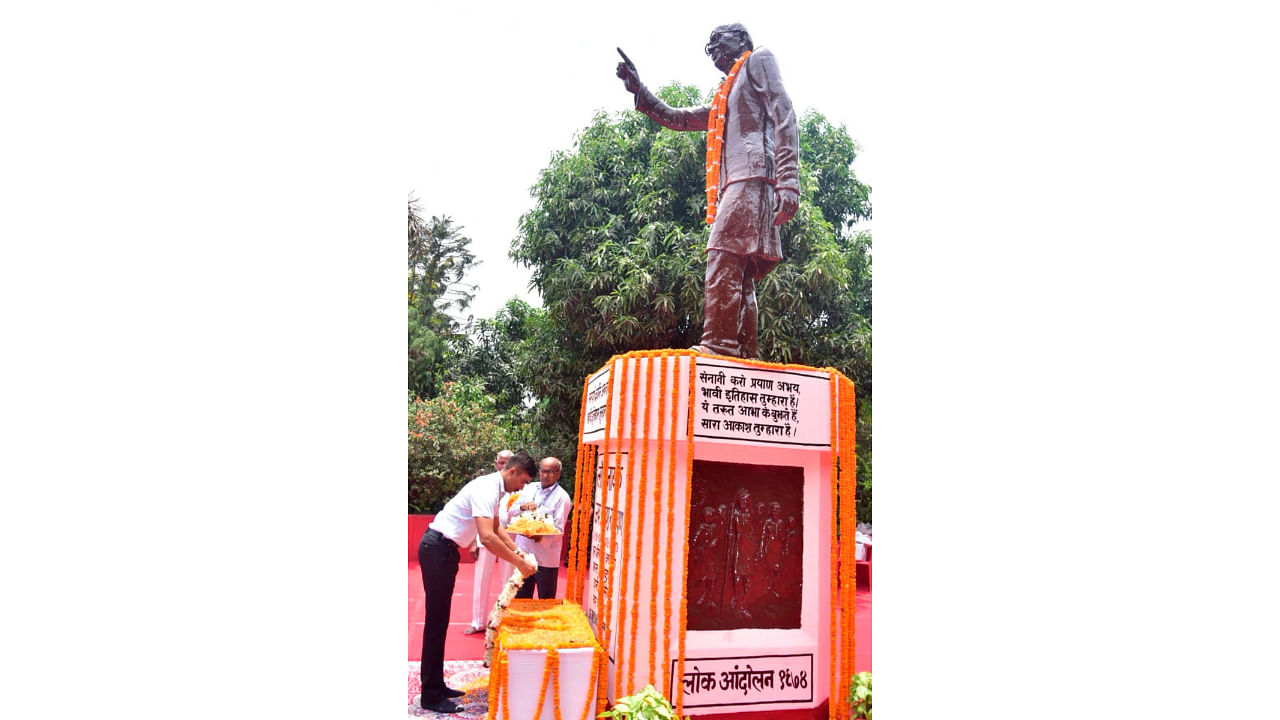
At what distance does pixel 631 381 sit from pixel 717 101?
1.79 m

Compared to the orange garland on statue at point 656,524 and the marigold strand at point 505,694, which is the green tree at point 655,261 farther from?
the marigold strand at point 505,694

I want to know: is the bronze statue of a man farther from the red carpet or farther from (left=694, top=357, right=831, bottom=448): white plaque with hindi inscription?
the red carpet

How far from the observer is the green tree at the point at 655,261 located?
262 inches

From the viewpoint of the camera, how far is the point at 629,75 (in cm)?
440

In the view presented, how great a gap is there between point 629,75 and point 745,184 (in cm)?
97

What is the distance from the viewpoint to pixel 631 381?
3.71 metres

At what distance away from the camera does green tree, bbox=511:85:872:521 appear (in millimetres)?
6648

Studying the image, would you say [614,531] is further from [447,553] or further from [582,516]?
[447,553]

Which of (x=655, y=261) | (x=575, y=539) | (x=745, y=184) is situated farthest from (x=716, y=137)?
(x=655, y=261)

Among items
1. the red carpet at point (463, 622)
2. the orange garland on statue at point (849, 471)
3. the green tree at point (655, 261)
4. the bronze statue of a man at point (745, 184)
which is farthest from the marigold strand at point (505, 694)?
the green tree at point (655, 261)

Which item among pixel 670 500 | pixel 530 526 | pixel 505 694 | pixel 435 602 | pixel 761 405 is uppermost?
pixel 761 405

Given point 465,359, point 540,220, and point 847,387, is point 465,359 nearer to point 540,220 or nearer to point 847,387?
point 540,220

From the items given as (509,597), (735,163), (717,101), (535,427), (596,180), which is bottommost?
(509,597)

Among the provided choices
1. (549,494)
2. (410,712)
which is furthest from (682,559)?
(549,494)
